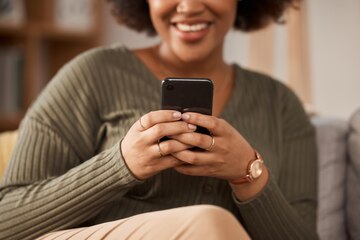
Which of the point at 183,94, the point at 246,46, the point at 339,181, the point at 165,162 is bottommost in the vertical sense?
the point at 339,181

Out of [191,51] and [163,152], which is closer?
[163,152]

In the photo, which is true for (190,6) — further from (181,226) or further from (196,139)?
(181,226)

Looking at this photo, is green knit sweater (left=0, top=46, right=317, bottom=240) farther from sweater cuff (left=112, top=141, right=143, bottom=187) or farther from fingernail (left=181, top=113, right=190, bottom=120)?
fingernail (left=181, top=113, right=190, bottom=120)

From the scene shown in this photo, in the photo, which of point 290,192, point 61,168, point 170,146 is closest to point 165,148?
point 170,146

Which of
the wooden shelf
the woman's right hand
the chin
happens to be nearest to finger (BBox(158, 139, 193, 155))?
the woman's right hand

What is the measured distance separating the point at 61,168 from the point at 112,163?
18 cm

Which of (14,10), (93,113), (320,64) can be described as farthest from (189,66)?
(14,10)

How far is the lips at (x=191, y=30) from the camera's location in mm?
1237

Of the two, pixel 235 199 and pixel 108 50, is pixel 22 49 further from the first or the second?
pixel 235 199

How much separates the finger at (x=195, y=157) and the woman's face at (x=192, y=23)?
12.5 inches

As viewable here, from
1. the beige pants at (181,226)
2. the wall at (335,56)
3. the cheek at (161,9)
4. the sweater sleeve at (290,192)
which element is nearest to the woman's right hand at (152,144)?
the beige pants at (181,226)

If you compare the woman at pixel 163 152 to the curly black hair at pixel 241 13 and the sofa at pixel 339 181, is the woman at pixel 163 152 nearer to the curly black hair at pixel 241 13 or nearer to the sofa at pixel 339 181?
the sofa at pixel 339 181

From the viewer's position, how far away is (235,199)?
1.15 meters

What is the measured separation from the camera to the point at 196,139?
0.98 metres
